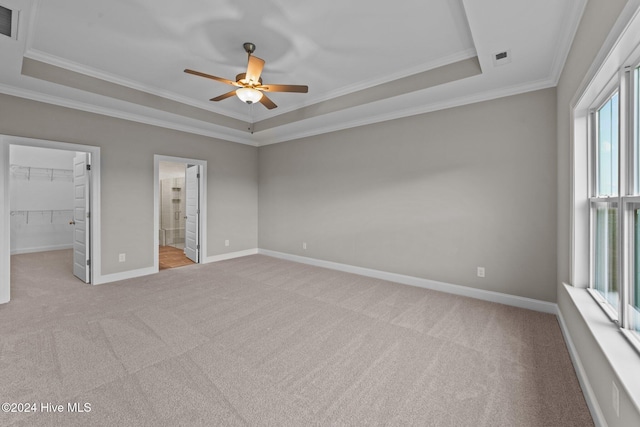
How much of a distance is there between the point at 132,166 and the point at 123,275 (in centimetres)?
172

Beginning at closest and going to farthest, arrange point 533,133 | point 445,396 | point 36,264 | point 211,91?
point 445,396 → point 533,133 → point 211,91 → point 36,264

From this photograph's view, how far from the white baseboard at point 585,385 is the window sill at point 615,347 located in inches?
3.0

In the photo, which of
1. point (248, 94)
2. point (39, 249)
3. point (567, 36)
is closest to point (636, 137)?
point (567, 36)

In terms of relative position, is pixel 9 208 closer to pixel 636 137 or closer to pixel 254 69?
pixel 254 69

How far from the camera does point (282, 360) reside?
2174 millimetres

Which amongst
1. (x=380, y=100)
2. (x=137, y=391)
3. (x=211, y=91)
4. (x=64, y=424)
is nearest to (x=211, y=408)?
(x=137, y=391)

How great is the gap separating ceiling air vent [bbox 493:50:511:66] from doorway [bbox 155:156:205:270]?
4.74m

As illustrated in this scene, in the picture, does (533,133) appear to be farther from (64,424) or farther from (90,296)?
(90,296)

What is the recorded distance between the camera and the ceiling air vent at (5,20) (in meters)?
2.13

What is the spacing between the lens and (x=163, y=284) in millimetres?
4082

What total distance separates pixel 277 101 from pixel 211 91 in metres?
0.99

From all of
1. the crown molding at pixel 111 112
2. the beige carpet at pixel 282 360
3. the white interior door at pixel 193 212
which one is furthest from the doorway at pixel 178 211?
the beige carpet at pixel 282 360

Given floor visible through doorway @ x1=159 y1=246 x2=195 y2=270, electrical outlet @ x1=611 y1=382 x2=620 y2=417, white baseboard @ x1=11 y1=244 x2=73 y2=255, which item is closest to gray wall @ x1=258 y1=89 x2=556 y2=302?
electrical outlet @ x1=611 y1=382 x2=620 y2=417

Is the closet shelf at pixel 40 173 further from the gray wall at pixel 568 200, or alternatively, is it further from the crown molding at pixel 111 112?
the gray wall at pixel 568 200
